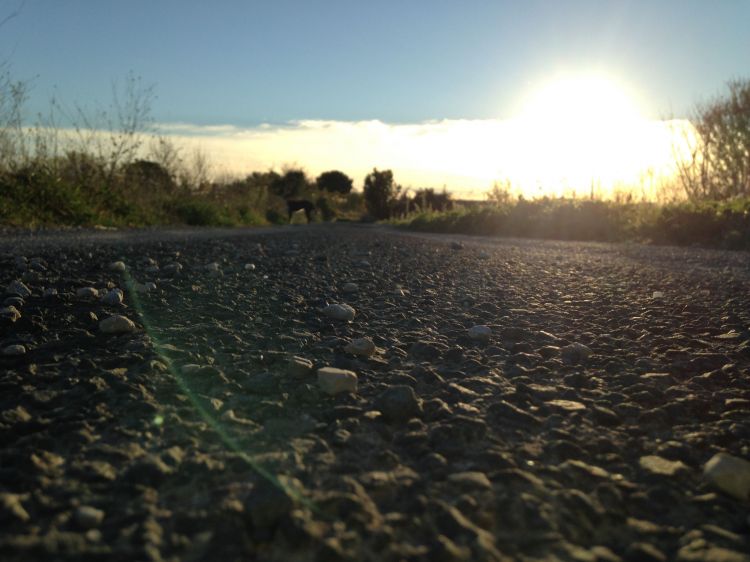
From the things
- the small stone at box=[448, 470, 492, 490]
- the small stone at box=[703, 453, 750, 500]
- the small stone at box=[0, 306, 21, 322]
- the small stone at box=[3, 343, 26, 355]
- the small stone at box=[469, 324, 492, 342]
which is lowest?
the small stone at box=[448, 470, 492, 490]

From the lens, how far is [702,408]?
5.22ft

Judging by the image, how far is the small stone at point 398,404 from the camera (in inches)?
58.4

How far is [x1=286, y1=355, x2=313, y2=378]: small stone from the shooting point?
1804 mm

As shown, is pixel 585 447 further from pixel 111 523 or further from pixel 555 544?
pixel 111 523

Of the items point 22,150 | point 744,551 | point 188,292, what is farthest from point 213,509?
point 22,150

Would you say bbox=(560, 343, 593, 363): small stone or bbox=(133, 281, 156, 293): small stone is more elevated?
bbox=(133, 281, 156, 293): small stone

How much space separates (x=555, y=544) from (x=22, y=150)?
1167 centimetres

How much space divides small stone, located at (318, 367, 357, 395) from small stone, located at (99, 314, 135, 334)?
3.35ft

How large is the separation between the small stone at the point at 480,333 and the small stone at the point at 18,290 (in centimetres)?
232

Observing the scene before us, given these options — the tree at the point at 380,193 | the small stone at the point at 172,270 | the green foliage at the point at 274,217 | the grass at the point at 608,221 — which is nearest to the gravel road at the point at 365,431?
the small stone at the point at 172,270

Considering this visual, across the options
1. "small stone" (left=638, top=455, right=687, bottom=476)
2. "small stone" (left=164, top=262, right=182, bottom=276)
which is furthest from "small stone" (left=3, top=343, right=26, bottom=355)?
"small stone" (left=638, top=455, right=687, bottom=476)

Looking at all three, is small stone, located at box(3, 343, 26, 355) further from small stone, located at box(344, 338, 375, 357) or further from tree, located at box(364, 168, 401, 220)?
tree, located at box(364, 168, 401, 220)

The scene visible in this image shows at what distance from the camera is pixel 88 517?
96cm

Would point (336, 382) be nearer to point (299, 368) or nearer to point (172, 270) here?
point (299, 368)
